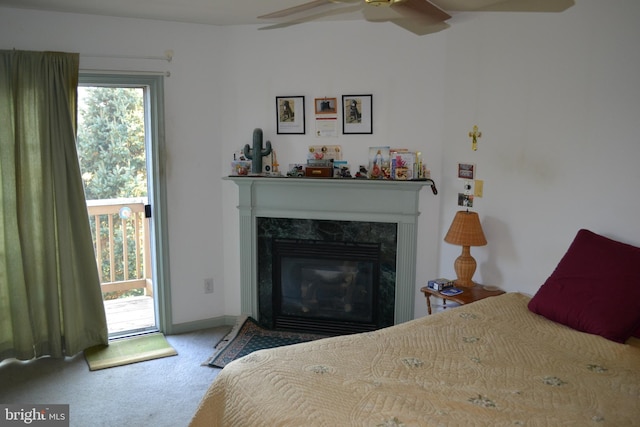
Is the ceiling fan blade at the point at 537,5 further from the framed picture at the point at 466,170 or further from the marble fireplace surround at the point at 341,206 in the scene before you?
the marble fireplace surround at the point at 341,206

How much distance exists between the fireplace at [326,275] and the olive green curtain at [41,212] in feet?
4.19

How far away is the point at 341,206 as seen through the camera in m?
3.66

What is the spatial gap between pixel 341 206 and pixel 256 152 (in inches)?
28.8

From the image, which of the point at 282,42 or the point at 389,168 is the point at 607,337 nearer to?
the point at 389,168

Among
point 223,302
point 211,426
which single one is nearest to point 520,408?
point 211,426

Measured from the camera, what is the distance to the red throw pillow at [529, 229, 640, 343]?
2.17m

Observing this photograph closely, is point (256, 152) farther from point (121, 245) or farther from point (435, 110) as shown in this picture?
point (121, 245)

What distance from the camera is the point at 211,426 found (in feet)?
6.35

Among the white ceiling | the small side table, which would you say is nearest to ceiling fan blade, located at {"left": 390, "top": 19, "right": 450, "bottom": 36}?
the white ceiling

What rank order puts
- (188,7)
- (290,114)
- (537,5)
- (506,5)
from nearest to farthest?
1. (537,5)
2. (506,5)
3. (188,7)
4. (290,114)

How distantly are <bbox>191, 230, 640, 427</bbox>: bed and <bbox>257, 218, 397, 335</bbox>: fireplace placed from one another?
1.22m

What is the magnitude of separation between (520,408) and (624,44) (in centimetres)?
174

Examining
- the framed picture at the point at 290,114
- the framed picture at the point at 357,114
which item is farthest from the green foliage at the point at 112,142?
the framed picture at the point at 357,114

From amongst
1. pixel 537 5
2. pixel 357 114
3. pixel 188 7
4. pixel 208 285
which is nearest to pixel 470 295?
pixel 357 114
